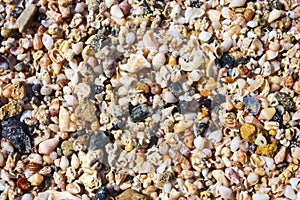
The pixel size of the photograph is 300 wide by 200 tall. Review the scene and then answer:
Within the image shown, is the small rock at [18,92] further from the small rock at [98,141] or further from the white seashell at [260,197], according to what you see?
the white seashell at [260,197]

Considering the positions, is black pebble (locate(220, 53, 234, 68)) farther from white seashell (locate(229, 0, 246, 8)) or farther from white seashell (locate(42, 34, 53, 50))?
white seashell (locate(42, 34, 53, 50))

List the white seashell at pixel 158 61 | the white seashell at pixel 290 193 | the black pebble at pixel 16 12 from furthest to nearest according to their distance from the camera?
1. the black pebble at pixel 16 12
2. the white seashell at pixel 158 61
3. the white seashell at pixel 290 193

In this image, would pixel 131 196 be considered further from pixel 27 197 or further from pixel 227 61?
pixel 227 61

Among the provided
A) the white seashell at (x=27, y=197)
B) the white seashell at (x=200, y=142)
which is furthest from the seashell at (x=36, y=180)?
the white seashell at (x=200, y=142)

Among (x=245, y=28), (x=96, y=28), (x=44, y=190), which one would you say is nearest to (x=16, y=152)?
(x=44, y=190)

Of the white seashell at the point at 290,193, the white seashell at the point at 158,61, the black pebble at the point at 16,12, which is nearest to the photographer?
the white seashell at the point at 290,193
